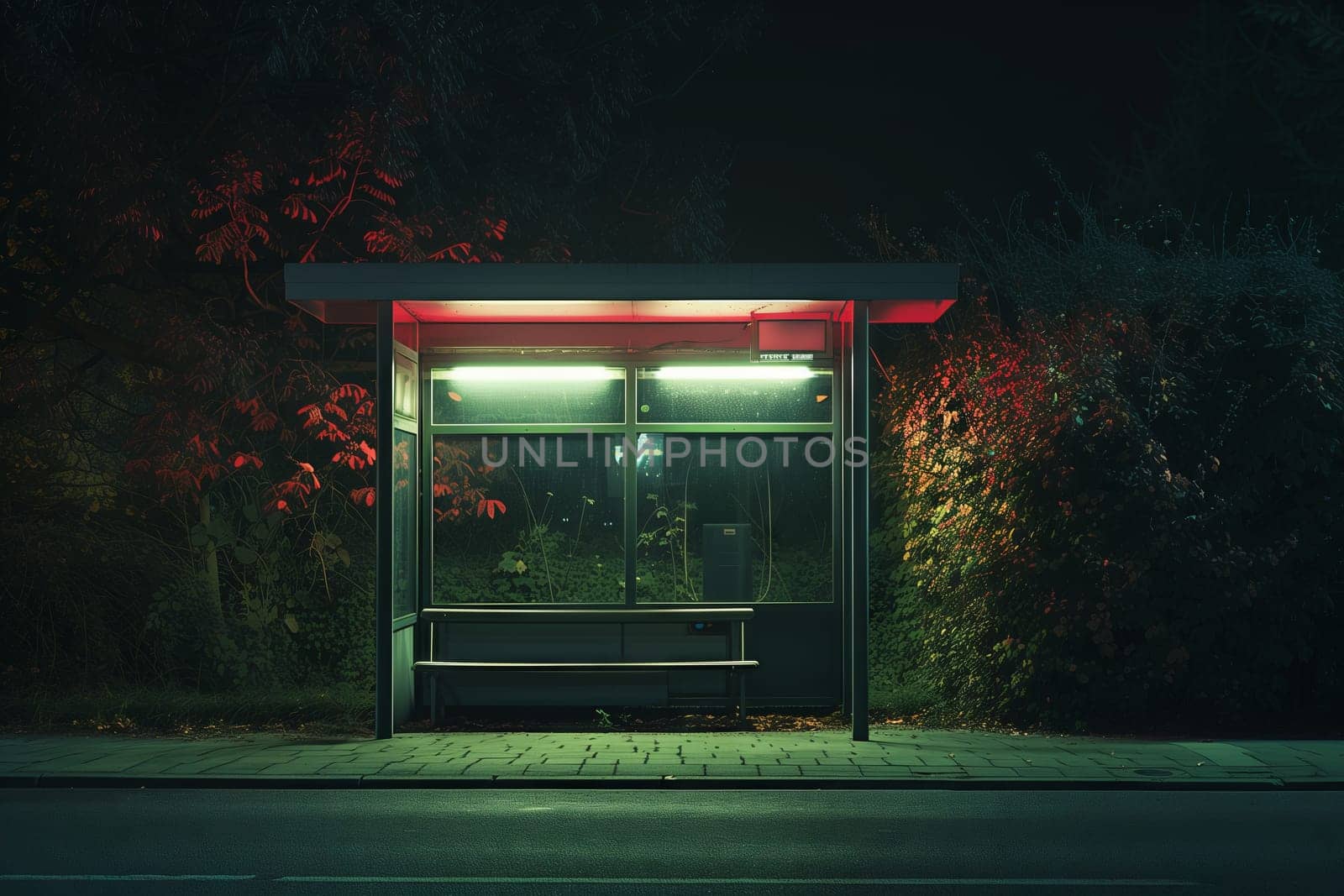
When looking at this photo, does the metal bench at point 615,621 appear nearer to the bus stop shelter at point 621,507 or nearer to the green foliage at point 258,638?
the bus stop shelter at point 621,507

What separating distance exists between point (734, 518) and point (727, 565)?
41cm

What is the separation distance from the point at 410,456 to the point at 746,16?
816 centimetres

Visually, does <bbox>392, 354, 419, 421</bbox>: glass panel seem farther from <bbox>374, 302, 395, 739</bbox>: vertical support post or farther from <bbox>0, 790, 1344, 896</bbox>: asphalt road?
<bbox>0, 790, 1344, 896</bbox>: asphalt road

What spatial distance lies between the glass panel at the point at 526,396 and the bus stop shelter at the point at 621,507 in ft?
0.05

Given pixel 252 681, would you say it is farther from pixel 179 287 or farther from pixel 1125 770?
pixel 1125 770

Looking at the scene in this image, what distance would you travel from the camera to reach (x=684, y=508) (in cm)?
1304

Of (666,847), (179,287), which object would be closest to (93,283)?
(179,287)

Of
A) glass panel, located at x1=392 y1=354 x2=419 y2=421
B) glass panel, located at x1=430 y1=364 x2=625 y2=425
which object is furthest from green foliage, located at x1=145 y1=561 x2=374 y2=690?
glass panel, located at x1=392 y1=354 x2=419 y2=421

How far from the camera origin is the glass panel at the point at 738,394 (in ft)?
42.7

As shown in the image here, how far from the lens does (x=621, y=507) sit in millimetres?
13094

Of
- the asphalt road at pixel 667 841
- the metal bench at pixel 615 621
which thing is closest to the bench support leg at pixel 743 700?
the metal bench at pixel 615 621

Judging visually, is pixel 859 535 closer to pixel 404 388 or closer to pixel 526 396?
pixel 526 396

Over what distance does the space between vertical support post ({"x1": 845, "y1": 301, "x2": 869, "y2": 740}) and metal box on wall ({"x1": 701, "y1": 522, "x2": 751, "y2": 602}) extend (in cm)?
171

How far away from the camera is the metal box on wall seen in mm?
12969
